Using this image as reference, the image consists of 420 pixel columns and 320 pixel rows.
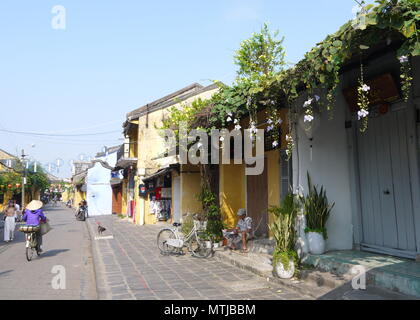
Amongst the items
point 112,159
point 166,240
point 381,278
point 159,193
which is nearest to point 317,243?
point 381,278

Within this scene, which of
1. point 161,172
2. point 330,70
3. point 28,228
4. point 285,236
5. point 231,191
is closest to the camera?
point 330,70

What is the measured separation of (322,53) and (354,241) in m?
3.81

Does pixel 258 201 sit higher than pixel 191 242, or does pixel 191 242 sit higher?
pixel 258 201

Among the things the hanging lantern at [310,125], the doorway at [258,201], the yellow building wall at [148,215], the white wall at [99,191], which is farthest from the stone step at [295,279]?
the white wall at [99,191]

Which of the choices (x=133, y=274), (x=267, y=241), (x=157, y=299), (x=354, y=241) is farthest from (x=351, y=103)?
(x=133, y=274)

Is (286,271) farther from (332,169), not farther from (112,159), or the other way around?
→ (112,159)

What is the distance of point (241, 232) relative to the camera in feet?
27.1

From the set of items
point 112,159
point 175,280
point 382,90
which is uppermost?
point 112,159

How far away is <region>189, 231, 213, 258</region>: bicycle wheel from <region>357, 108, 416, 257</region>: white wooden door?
3.88m

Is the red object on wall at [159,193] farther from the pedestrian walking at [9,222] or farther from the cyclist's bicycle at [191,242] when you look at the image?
the cyclist's bicycle at [191,242]

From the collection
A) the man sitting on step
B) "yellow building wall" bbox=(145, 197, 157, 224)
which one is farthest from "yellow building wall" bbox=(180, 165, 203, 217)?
the man sitting on step

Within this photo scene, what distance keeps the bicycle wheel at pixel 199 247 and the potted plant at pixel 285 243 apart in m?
3.07

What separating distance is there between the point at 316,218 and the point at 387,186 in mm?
1341

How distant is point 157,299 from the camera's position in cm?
514
